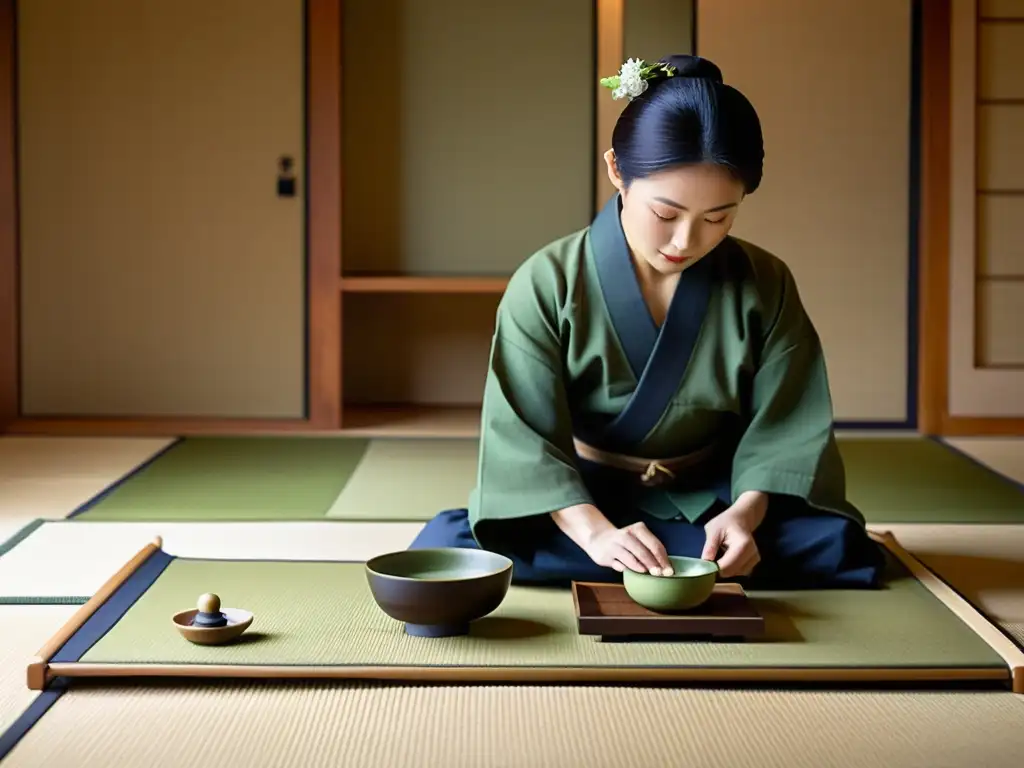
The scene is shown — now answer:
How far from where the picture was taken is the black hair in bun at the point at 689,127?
2.23m

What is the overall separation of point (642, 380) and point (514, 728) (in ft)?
2.81

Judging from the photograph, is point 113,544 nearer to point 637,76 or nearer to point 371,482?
point 371,482

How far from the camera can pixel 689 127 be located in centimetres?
224

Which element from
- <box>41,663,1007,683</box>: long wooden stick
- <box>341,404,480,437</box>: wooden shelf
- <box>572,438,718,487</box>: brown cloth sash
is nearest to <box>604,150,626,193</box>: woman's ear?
<box>572,438,718,487</box>: brown cloth sash

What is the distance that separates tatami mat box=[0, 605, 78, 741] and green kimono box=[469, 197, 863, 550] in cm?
78

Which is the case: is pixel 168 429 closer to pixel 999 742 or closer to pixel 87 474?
pixel 87 474

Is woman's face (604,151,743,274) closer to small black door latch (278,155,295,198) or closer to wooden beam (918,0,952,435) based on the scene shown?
small black door latch (278,155,295,198)

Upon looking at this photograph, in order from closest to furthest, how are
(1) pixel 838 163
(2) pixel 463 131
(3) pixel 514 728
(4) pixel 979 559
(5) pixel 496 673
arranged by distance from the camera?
(3) pixel 514 728 < (5) pixel 496 673 < (4) pixel 979 559 < (1) pixel 838 163 < (2) pixel 463 131

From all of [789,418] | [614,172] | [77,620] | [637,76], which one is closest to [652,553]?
[789,418]

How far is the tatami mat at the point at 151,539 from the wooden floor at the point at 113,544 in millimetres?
55

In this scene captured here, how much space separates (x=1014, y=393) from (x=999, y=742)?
3.51 m

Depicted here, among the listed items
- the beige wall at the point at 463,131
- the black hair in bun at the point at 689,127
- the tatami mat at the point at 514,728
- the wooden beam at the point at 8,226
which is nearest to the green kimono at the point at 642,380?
the black hair in bun at the point at 689,127

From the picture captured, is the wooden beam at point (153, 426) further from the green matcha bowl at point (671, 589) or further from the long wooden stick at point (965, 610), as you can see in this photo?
the green matcha bowl at point (671, 589)

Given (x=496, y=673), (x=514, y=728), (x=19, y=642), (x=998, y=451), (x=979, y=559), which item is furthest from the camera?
(x=998, y=451)
